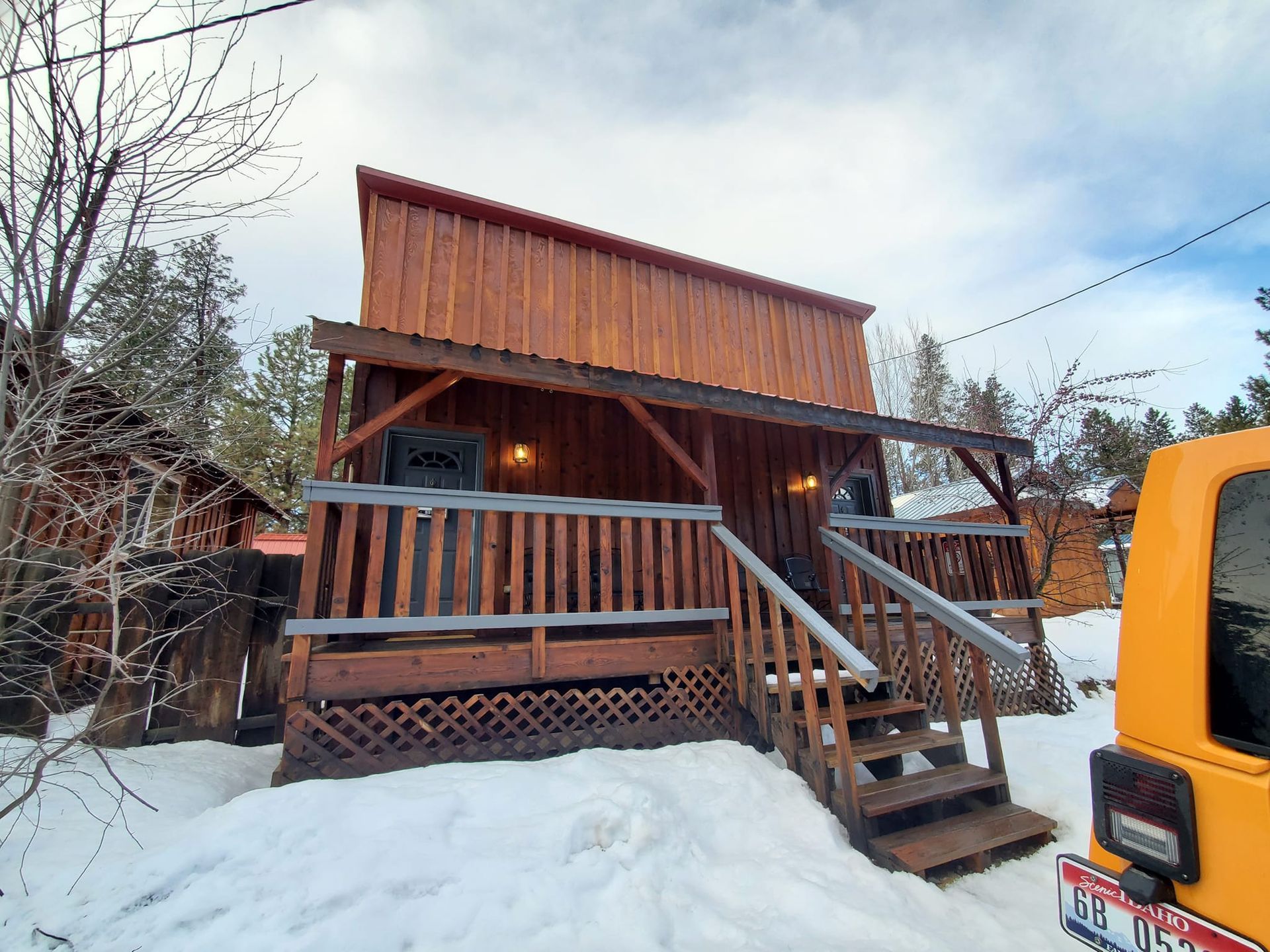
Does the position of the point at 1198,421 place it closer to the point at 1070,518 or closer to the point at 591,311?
the point at 1070,518

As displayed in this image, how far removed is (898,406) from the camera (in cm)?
2133

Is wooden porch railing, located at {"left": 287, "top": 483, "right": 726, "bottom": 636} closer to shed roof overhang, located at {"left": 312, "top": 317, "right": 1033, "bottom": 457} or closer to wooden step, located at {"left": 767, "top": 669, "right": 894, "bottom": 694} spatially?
wooden step, located at {"left": 767, "top": 669, "right": 894, "bottom": 694}

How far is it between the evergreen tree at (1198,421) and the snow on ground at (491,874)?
2740 centimetres

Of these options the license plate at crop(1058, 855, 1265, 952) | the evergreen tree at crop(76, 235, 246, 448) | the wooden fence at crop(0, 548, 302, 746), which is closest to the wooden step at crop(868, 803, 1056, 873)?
the license plate at crop(1058, 855, 1265, 952)

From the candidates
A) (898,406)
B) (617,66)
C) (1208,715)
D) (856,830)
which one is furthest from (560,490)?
(898,406)

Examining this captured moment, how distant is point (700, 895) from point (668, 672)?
5.83 feet

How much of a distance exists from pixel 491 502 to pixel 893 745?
316 centimetres

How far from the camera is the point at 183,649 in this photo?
3.98m

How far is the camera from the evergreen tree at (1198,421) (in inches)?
848

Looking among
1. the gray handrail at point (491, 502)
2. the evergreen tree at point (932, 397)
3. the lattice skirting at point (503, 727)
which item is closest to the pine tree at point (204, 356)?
the gray handrail at point (491, 502)

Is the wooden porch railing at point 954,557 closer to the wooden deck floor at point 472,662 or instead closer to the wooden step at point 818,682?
the wooden step at point 818,682

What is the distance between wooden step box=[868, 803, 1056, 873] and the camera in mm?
2653

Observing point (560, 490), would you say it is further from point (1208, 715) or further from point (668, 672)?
point (1208, 715)

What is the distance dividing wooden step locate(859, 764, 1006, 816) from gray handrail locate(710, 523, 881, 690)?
0.57 metres
